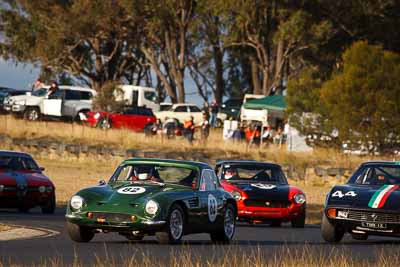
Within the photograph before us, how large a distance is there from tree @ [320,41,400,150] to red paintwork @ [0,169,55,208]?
24.3 meters

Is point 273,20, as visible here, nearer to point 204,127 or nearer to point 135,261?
point 204,127

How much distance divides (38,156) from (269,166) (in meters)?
24.0

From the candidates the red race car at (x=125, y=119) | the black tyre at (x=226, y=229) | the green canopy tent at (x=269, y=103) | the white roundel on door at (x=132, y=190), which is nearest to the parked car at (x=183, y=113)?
the red race car at (x=125, y=119)

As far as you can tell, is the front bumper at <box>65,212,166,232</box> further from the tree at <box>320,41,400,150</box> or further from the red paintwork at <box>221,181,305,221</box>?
the tree at <box>320,41,400,150</box>

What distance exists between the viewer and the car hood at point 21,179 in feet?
83.0

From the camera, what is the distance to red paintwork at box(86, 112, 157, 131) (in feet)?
190

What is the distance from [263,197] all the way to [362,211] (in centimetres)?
475

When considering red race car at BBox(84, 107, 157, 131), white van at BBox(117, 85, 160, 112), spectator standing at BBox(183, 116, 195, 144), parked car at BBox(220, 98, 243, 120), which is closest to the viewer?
spectator standing at BBox(183, 116, 195, 144)

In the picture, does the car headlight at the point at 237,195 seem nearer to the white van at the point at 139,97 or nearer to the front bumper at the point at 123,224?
the front bumper at the point at 123,224

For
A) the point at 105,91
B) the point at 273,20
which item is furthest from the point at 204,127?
the point at 273,20

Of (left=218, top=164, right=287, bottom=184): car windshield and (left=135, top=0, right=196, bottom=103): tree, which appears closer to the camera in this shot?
(left=218, top=164, right=287, bottom=184): car windshield

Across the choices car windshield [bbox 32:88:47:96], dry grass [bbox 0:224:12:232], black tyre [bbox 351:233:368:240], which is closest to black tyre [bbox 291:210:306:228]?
black tyre [bbox 351:233:368:240]

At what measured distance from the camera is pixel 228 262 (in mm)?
14328

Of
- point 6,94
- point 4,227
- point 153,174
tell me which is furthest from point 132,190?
point 6,94
